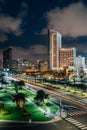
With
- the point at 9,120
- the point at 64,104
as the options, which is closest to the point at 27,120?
the point at 9,120

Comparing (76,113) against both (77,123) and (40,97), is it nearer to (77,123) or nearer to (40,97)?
(77,123)

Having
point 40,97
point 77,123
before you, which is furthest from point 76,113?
point 40,97

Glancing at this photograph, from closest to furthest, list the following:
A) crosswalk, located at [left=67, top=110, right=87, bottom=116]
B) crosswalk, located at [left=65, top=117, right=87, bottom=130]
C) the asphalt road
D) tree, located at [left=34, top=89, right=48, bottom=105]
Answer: the asphalt road < crosswalk, located at [left=65, top=117, right=87, bottom=130] < crosswalk, located at [left=67, top=110, right=87, bottom=116] < tree, located at [left=34, top=89, right=48, bottom=105]

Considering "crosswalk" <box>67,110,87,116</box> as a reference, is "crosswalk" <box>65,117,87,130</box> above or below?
below

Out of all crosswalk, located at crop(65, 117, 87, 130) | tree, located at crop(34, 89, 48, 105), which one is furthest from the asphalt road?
tree, located at crop(34, 89, 48, 105)

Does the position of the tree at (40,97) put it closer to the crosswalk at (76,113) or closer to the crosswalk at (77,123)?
the crosswalk at (76,113)

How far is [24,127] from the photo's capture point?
193ft

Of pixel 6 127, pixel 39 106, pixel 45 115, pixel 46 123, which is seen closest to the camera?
pixel 6 127

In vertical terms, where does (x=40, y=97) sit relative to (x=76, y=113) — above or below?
above

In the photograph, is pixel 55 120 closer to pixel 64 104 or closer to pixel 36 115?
pixel 36 115

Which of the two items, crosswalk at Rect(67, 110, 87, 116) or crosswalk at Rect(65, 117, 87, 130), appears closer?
crosswalk at Rect(65, 117, 87, 130)

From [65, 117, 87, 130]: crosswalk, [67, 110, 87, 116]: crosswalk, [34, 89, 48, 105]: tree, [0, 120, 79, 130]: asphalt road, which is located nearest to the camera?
[0, 120, 79, 130]: asphalt road

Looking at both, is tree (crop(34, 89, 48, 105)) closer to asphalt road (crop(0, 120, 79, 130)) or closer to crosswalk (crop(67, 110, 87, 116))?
crosswalk (crop(67, 110, 87, 116))

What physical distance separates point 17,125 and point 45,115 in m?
10.8
